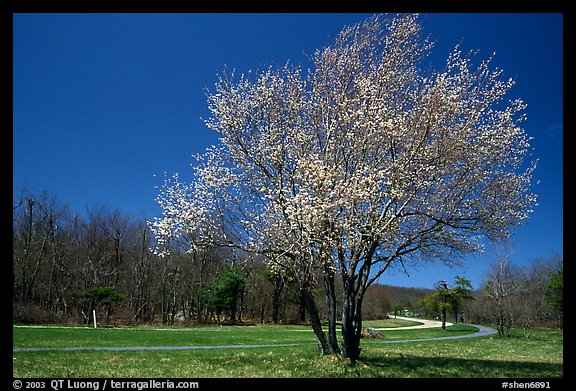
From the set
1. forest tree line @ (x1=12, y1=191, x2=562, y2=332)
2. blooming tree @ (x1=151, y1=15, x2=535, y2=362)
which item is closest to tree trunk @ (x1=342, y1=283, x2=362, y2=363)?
blooming tree @ (x1=151, y1=15, x2=535, y2=362)

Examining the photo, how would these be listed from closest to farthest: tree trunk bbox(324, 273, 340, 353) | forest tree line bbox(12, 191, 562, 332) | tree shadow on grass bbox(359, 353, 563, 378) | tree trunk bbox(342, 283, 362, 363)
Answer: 1. tree shadow on grass bbox(359, 353, 563, 378)
2. tree trunk bbox(342, 283, 362, 363)
3. tree trunk bbox(324, 273, 340, 353)
4. forest tree line bbox(12, 191, 562, 332)

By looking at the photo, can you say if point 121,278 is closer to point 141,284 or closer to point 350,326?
point 141,284

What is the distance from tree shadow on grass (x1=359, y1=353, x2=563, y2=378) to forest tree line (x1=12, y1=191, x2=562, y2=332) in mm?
24741

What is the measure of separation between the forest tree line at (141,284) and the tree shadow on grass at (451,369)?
24.7 m

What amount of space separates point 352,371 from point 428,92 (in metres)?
8.80

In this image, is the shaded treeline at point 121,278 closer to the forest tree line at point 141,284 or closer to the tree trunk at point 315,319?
the forest tree line at point 141,284

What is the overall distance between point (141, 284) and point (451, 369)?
143ft

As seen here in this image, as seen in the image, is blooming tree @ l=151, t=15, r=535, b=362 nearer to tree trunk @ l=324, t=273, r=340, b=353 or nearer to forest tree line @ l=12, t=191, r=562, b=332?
tree trunk @ l=324, t=273, r=340, b=353

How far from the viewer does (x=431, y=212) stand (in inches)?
508

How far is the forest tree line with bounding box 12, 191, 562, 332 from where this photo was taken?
38.2 meters

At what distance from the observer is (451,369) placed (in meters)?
12.4

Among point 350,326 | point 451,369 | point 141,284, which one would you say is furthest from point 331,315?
point 141,284

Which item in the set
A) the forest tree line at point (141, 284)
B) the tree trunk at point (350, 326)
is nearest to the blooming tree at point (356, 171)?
the tree trunk at point (350, 326)
